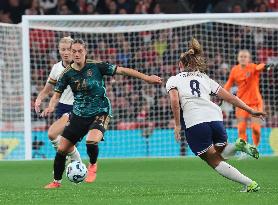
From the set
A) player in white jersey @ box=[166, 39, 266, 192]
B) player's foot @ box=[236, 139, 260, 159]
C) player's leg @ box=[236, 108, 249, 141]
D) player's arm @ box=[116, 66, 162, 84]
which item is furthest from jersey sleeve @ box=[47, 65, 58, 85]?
player's leg @ box=[236, 108, 249, 141]

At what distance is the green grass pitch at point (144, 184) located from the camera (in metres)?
9.88

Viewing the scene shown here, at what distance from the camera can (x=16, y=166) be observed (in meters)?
17.2

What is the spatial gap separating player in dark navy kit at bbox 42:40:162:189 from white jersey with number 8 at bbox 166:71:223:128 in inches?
53.0

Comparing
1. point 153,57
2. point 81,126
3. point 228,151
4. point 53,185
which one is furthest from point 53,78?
point 153,57

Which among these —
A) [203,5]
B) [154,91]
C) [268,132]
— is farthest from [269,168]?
[203,5]

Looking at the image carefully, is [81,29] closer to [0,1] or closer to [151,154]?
[151,154]

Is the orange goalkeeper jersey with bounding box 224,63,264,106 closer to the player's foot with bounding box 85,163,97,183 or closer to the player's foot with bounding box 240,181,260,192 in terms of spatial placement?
the player's foot with bounding box 85,163,97,183

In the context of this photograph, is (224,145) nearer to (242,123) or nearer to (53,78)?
(53,78)

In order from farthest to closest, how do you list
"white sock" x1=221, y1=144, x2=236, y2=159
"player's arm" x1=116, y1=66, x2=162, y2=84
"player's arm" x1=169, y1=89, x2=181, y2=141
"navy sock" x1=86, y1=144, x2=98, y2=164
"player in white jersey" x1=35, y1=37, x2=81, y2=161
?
"player in white jersey" x1=35, y1=37, x2=81, y2=161 → "navy sock" x1=86, y1=144, x2=98, y2=164 → "player's arm" x1=116, y1=66, x2=162, y2=84 → "white sock" x1=221, y1=144, x2=236, y2=159 → "player's arm" x1=169, y1=89, x2=181, y2=141

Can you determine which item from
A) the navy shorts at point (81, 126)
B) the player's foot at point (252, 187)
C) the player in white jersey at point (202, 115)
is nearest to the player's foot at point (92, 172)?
the navy shorts at point (81, 126)

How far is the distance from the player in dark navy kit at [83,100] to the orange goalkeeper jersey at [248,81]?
20.5 feet

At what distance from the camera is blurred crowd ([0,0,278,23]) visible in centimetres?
2414

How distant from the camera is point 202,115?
10.8 metres

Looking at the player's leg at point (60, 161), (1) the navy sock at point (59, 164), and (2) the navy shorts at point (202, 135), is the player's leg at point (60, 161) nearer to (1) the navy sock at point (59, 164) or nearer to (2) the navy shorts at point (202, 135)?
(1) the navy sock at point (59, 164)
